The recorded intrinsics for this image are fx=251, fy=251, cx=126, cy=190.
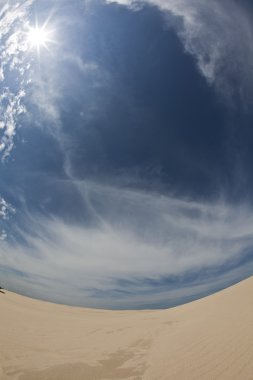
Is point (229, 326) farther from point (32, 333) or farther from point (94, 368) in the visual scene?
point (32, 333)

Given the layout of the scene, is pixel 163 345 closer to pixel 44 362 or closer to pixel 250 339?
pixel 250 339

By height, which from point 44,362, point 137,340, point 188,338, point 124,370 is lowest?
point 44,362

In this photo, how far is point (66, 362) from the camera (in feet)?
21.1

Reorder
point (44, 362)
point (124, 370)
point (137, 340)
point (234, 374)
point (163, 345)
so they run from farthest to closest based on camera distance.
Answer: point (137, 340) → point (163, 345) → point (44, 362) → point (124, 370) → point (234, 374)

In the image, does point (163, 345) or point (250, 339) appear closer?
point (250, 339)

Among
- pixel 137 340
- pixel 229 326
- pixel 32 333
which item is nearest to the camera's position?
pixel 229 326

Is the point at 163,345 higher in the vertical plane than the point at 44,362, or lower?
higher

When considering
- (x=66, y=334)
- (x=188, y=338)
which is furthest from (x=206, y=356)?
(x=66, y=334)

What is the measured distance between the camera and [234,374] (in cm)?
500

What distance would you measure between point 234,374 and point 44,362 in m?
4.51

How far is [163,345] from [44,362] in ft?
11.7

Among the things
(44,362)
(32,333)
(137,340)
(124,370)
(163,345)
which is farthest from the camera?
(32,333)

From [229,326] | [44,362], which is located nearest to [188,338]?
[229,326]

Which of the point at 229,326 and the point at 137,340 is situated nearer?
the point at 229,326
